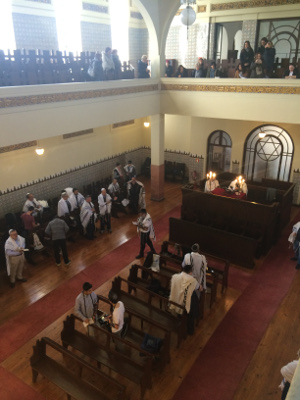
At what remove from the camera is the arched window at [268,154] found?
47.3 feet

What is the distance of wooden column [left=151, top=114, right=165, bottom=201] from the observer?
14.3 meters

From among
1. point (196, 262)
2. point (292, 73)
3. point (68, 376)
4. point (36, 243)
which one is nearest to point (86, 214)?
point (36, 243)

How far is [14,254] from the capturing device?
8961 mm

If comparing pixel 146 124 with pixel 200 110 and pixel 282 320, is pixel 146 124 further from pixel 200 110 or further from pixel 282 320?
pixel 282 320

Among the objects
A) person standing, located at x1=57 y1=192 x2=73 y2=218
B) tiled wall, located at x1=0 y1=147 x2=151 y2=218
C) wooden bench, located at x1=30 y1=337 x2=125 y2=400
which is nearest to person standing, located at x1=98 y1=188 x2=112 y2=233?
person standing, located at x1=57 y1=192 x2=73 y2=218

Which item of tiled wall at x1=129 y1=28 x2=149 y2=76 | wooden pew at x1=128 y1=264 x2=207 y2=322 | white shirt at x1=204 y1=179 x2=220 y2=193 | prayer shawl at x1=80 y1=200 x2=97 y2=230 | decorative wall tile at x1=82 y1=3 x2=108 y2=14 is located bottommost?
wooden pew at x1=128 y1=264 x2=207 y2=322

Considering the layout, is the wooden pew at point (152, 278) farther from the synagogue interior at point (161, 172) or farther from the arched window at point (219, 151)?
the arched window at point (219, 151)

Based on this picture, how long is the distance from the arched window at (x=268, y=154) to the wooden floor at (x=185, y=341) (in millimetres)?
5631

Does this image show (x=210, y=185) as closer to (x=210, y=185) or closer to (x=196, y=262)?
(x=210, y=185)

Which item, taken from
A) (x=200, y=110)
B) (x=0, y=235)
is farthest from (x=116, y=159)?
(x=0, y=235)

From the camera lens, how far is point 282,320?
26.2ft

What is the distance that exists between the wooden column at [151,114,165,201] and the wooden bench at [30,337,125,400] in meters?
9.62

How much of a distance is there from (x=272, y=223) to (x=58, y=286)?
22.0 ft

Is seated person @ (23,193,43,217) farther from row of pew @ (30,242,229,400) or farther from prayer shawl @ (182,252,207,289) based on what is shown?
prayer shawl @ (182,252,207,289)
